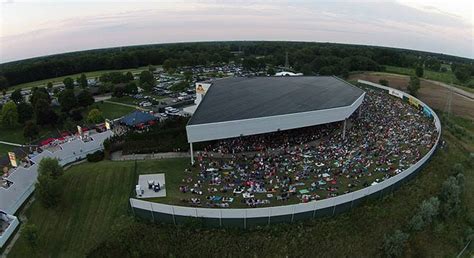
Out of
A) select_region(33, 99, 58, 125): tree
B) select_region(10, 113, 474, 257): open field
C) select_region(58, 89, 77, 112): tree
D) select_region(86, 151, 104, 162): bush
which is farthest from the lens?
select_region(58, 89, 77, 112): tree

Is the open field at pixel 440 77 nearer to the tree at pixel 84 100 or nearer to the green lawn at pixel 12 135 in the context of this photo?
the tree at pixel 84 100

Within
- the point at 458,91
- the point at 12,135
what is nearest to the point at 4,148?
the point at 12,135

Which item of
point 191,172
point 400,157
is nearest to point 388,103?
point 400,157

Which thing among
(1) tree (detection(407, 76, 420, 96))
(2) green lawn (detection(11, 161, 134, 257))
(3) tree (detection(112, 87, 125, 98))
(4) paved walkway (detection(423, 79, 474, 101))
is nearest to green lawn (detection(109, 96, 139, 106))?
(3) tree (detection(112, 87, 125, 98))

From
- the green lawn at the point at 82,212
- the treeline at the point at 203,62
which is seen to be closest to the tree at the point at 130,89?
the treeline at the point at 203,62

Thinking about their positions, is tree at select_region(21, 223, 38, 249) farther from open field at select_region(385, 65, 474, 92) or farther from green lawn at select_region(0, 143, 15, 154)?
open field at select_region(385, 65, 474, 92)
